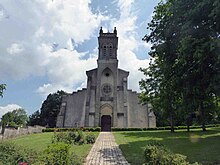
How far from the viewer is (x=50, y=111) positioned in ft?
209

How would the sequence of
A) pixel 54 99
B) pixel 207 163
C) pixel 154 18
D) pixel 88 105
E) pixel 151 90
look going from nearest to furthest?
pixel 207 163 → pixel 154 18 → pixel 151 90 → pixel 88 105 → pixel 54 99

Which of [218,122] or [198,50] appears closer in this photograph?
[198,50]

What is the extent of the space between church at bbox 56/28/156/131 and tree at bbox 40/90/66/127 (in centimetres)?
1787

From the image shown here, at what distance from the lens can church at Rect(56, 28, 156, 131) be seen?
42000 millimetres

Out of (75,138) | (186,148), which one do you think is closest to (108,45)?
(75,138)

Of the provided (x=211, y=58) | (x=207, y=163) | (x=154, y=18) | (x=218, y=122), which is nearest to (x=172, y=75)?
(x=211, y=58)

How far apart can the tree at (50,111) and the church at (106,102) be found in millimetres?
17867

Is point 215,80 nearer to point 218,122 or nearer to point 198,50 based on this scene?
point 198,50

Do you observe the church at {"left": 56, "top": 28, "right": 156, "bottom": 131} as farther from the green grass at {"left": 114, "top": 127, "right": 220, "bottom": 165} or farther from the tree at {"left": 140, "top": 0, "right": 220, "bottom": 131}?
the tree at {"left": 140, "top": 0, "right": 220, "bottom": 131}

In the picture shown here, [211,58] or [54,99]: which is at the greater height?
[54,99]

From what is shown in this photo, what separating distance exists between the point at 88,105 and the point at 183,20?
101 feet

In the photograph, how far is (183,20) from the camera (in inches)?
559

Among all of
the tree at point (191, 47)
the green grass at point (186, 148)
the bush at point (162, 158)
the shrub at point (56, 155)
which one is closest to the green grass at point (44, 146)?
the green grass at point (186, 148)

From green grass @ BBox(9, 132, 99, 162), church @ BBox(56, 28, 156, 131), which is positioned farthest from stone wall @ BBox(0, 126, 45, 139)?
church @ BBox(56, 28, 156, 131)
